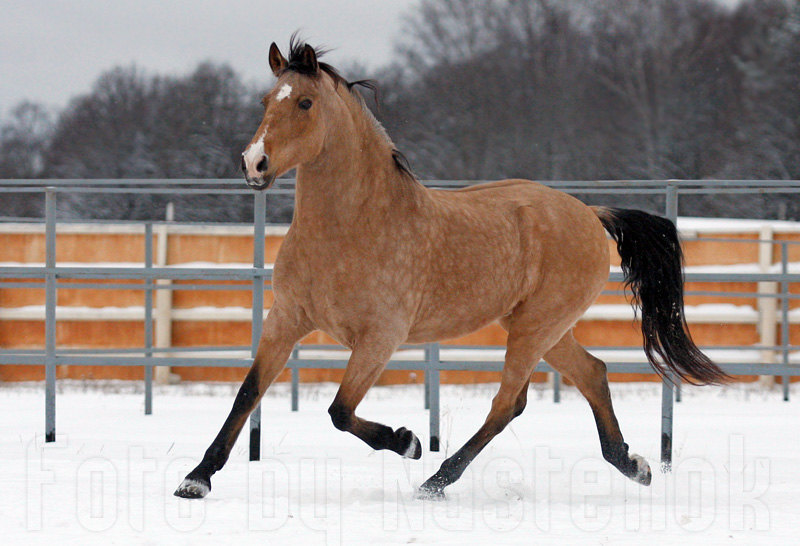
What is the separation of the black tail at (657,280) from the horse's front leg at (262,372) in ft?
5.72

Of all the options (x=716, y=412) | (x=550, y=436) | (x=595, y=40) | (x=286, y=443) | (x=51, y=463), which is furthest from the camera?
(x=595, y=40)

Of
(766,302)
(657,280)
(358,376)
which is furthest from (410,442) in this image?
(766,302)

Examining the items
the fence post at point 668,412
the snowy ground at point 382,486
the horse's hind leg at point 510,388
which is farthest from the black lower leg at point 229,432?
the fence post at point 668,412

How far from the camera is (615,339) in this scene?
909cm

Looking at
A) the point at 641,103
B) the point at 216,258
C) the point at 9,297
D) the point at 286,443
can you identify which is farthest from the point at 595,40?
the point at 286,443

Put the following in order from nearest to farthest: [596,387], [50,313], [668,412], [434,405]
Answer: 1. [596,387]
2. [668,412]
3. [434,405]
4. [50,313]

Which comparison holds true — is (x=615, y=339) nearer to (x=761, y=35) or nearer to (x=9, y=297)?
(x=9, y=297)

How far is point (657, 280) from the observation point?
4.40 m

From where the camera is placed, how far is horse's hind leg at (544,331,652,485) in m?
4.05

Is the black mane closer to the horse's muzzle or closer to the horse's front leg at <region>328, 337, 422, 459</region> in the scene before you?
the horse's muzzle

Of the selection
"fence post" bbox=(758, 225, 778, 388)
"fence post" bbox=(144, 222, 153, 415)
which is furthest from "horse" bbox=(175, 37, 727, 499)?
"fence post" bbox=(758, 225, 778, 388)

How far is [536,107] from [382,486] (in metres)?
11.7

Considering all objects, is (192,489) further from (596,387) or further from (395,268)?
(596,387)

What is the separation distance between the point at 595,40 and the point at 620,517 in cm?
1402
